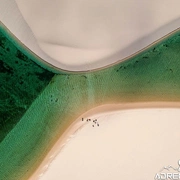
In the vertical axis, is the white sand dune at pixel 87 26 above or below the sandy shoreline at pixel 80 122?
above

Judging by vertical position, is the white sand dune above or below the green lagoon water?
above

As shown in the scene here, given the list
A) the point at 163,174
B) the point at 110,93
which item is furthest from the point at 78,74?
the point at 163,174

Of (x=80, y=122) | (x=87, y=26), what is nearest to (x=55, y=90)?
(x=80, y=122)

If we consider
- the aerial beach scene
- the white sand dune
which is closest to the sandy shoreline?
the aerial beach scene

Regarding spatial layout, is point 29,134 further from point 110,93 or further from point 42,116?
point 110,93

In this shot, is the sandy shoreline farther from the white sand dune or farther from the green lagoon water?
the white sand dune

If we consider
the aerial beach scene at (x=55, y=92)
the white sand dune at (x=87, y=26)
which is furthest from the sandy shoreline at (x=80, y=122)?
the white sand dune at (x=87, y=26)

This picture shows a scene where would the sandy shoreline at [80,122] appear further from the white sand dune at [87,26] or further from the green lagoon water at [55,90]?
the white sand dune at [87,26]
